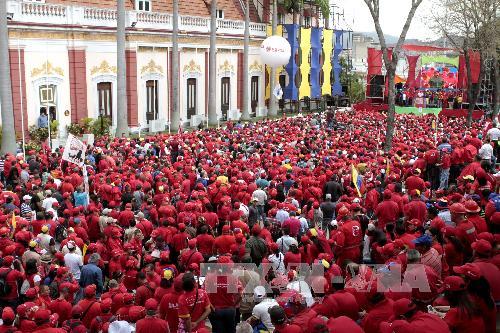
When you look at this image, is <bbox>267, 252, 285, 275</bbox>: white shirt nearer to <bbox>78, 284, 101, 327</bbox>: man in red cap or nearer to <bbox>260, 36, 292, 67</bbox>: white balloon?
<bbox>78, 284, 101, 327</bbox>: man in red cap

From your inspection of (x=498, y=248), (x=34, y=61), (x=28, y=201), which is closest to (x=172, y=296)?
(x=498, y=248)

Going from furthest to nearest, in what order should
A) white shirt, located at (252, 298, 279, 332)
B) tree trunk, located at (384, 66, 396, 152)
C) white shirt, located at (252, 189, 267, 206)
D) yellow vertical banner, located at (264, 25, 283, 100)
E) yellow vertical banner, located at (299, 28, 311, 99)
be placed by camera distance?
1. yellow vertical banner, located at (299, 28, 311, 99)
2. yellow vertical banner, located at (264, 25, 283, 100)
3. tree trunk, located at (384, 66, 396, 152)
4. white shirt, located at (252, 189, 267, 206)
5. white shirt, located at (252, 298, 279, 332)

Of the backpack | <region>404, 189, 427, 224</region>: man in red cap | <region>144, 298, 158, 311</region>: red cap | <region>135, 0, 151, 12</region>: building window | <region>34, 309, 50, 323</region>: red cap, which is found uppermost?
<region>135, 0, 151, 12</region>: building window

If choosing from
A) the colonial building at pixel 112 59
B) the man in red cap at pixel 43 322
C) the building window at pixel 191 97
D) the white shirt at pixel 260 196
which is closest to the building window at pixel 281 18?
the colonial building at pixel 112 59

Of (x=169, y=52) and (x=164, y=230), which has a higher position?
(x=169, y=52)

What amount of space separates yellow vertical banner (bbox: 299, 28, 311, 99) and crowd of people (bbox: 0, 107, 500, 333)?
2913cm

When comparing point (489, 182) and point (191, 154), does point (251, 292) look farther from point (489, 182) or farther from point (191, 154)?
point (191, 154)

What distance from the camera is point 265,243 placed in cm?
1000

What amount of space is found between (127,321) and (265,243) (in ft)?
10.2

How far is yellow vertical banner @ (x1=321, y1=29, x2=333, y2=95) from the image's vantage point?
4978 cm

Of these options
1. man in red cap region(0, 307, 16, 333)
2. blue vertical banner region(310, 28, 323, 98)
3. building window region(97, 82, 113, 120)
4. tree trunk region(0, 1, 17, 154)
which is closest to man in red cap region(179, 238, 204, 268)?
man in red cap region(0, 307, 16, 333)

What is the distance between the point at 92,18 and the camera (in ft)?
96.1

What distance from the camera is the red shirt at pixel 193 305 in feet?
24.6

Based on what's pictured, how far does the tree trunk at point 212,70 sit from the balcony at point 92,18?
1537mm
